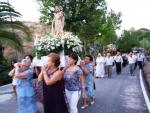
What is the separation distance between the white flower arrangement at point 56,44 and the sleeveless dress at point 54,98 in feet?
16.7

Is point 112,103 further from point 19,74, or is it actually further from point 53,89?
point 53,89

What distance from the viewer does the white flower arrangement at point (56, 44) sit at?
1284cm

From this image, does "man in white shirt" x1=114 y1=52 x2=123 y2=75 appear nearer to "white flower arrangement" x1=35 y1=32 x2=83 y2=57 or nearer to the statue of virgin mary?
the statue of virgin mary

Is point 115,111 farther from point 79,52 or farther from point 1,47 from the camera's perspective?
point 1,47

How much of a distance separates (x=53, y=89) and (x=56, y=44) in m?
5.25

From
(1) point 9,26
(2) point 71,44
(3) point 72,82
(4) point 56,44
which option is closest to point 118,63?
(1) point 9,26

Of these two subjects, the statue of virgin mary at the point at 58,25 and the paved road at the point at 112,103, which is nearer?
the paved road at the point at 112,103

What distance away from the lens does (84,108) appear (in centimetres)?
1197

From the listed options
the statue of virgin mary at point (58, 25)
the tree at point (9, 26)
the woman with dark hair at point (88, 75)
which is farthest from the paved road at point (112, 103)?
the tree at point (9, 26)

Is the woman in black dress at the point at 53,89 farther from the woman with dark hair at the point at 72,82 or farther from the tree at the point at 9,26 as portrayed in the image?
the tree at the point at 9,26

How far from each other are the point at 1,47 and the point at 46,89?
14.8 metres

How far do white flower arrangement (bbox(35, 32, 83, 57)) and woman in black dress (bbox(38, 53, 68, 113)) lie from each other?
200 inches

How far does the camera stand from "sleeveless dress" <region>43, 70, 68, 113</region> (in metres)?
7.70

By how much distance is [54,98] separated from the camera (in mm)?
7723
